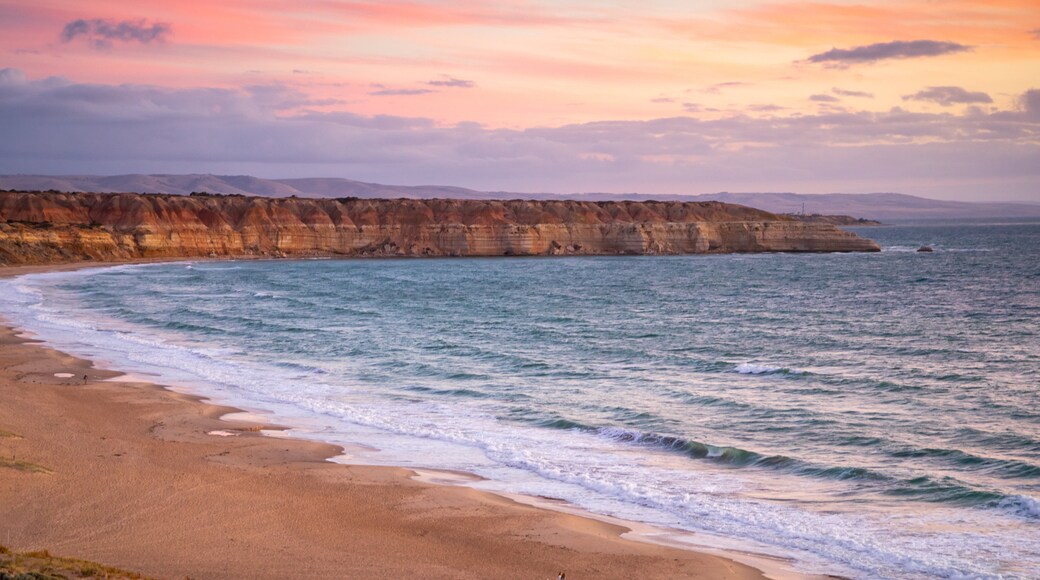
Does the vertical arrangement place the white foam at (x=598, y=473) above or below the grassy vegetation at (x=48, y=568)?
below

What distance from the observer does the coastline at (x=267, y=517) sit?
1257 cm

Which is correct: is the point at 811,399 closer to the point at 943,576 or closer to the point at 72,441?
the point at 943,576

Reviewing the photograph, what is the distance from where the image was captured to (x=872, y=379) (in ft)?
87.5

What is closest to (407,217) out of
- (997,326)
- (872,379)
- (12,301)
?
(12,301)

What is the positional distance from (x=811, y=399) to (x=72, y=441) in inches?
700

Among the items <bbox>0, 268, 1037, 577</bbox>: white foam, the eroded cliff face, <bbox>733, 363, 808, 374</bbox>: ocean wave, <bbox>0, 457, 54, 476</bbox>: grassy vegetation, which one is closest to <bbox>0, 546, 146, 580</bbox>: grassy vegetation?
<bbox>0, 457, 54, 476</bbox>: grassy vegetation

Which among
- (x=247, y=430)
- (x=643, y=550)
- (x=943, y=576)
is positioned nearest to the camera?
(x=943, y=576)

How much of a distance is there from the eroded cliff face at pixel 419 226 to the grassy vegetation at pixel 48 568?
111 meters

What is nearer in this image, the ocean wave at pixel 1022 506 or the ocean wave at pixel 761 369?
the ocean wave at pixel 1022 506

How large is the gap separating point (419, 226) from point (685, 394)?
363 feet

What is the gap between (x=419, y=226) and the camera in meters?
134

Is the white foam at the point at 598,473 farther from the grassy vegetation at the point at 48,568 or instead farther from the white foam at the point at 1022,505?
the grassy vegetation at the point at 48,568

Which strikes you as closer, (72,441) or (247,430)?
(72,441)

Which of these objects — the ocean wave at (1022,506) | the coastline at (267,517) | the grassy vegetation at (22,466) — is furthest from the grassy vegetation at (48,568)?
the ocean wave at (1022,506)
